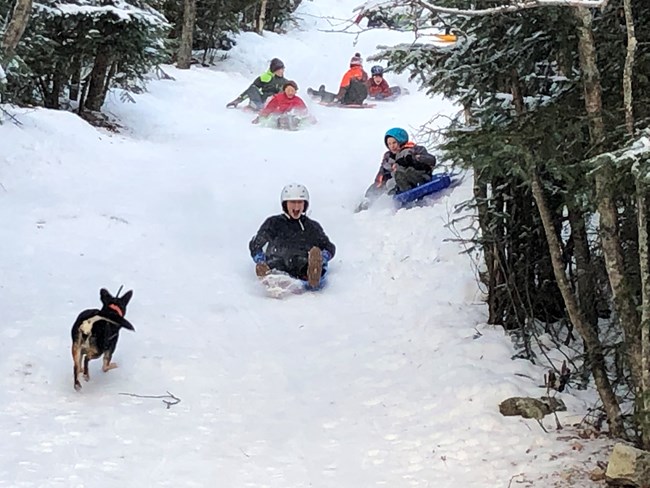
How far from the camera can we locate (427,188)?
903 cm

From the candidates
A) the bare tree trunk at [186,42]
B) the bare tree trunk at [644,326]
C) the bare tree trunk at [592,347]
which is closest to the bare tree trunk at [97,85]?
the bare tree trunk at [186,42]

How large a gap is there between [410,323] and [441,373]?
116 cm

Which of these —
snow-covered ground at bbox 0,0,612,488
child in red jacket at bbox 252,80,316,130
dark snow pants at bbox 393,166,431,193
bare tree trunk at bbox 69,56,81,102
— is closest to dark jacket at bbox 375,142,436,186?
dark snow pants at bbox 393,166,431,193

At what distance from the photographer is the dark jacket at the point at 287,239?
25.7ft

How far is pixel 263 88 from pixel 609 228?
41.6 ft

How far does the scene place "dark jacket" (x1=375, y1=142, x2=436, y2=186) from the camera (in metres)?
9.25

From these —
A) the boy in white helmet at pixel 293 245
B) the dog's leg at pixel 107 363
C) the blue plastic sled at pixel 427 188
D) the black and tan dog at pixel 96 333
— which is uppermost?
the blue plastic sled at pixel 427 188

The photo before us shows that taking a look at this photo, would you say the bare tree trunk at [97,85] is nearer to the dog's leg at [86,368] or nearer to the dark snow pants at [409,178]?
the dark snow pants at [409,178]

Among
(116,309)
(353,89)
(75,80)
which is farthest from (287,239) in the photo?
(353,89)

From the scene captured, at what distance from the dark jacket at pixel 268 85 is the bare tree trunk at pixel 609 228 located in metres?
12.3

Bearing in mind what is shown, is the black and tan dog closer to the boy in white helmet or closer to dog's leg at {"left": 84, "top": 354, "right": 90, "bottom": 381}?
dog's leg at {"left": 84, "top": 354, "right": 90, "bottom": 381}

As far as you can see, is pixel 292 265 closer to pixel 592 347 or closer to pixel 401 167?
pixel 401 167

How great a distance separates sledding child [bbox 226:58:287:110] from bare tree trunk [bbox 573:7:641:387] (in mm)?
12100

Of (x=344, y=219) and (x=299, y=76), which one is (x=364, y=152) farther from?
(x=299, y=76)
